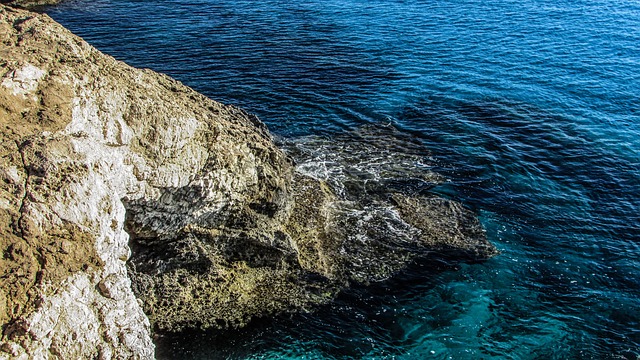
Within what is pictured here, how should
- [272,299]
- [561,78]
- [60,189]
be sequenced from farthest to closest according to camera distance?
[561,78]
[272,299]
[60,189]

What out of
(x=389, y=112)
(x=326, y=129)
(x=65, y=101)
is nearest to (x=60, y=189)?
(x=65, y=101)

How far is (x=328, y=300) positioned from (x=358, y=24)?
121 ft

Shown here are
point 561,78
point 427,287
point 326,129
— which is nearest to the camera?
point 427,287

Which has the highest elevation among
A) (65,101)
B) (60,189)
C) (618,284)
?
(65,101)

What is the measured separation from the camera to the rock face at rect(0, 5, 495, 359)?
39.6ft

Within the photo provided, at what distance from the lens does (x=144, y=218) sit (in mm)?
15836

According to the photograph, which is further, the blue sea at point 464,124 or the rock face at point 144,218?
the blue sea at point 464,124

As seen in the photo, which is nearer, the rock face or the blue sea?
the rock face

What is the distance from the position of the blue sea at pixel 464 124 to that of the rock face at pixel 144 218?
1.32 m

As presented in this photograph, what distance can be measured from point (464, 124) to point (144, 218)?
22.9 meters

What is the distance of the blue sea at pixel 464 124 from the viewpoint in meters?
18.2

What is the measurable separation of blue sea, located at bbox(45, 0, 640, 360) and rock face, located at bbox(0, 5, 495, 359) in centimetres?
132

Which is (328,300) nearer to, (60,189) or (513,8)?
(60,189)

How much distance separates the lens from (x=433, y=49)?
4341 centimetres
